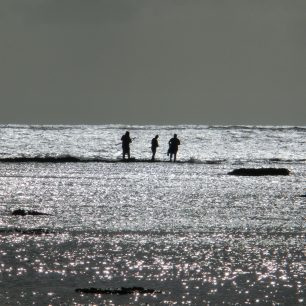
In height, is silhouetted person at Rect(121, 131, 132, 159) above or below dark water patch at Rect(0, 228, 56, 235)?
above

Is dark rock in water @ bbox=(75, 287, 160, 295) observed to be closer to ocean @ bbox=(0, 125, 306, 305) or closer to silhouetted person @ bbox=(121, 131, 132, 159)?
ocean @ bbox=(0, 125, 306, 305)

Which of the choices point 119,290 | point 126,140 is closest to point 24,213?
point 119,290

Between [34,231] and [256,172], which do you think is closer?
[34,231]

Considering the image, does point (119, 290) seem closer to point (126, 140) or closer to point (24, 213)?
point (24, 213)

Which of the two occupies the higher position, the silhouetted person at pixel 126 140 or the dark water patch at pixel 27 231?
the silhouetted person at pixel 126 140

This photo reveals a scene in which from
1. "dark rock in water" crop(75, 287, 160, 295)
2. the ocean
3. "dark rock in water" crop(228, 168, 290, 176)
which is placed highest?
"dark rock in water" crop(228, 168, 290, 176)

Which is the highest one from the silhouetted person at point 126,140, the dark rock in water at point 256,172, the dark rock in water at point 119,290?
the silhouetted person at point 126,140

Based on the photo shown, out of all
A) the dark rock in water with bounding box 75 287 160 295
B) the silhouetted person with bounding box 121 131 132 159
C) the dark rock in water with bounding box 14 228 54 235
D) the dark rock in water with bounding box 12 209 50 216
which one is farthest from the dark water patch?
the silhouetted person with bounding box 121 131 132 159

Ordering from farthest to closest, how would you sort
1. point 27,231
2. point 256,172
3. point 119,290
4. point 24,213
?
point 256,172
point 24,213
point 27,231
point 119,290

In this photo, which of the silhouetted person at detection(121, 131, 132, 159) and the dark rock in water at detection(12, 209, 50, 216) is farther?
the silhouetted person at detection(121, 131, 132, 159)

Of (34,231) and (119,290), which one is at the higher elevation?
(34,231)

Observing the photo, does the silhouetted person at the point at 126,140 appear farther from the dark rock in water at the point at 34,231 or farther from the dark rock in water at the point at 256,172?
the dark rock in water at the point at 34,231

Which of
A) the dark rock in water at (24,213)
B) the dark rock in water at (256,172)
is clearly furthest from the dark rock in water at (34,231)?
the dark rock in water at (256,172)

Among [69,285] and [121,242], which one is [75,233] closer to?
[121,242]
